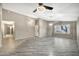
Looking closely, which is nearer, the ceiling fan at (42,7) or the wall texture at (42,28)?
the ceiling fan at (42,7)

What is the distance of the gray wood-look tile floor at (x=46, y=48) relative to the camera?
2611mm

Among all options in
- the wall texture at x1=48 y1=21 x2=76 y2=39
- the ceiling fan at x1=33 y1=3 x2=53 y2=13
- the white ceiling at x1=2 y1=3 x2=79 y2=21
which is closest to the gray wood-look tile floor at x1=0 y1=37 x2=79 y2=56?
the wall texture at x1=48 y1=21 x2=76 y2=39

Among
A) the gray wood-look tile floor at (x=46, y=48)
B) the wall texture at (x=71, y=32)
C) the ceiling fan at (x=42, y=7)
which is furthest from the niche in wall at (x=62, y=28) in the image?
the ceiling fan at (x=42, y=7)

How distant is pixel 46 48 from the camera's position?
2.64 m

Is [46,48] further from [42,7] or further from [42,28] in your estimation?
[42,7]

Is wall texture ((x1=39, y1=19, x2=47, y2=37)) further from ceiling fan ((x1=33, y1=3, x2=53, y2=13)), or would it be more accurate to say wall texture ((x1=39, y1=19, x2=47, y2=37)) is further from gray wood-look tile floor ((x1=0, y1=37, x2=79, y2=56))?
ceiling fan ((x1=33, y1=3, x2=53, y2=13))

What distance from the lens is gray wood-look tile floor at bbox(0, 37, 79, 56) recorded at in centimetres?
261

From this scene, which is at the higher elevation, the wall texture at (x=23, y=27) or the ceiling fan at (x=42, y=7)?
the ceiling fan at (x=42, y=7)

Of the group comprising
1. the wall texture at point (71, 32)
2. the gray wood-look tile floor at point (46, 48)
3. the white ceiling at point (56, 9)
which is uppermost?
the white ceiling at point (56, 9)

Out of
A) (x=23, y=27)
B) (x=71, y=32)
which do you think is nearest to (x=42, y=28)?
(x=23, y=27)

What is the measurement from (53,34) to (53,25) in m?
0.20

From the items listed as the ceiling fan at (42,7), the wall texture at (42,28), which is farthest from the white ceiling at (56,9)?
the wall texture at (42,28)

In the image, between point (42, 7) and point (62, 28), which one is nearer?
point (42, 7)

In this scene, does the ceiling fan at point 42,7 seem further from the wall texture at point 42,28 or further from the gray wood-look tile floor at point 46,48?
the gray wood-look tile floor at point 46,48
